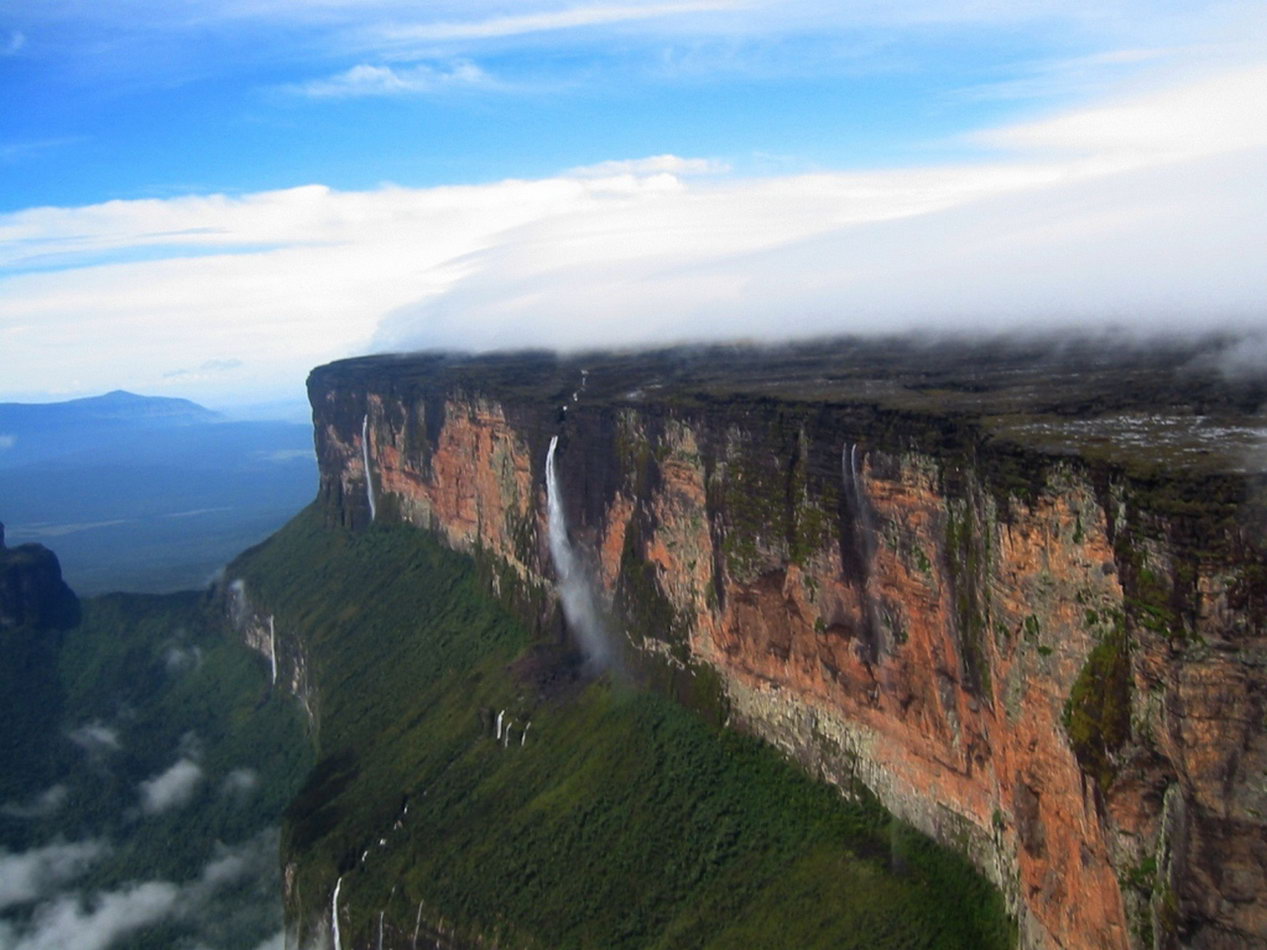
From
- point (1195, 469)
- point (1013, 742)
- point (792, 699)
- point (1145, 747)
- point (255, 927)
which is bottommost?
point (255, 927)

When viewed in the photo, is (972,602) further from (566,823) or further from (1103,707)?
(566,823)

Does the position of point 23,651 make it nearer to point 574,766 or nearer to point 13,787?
point 13,787

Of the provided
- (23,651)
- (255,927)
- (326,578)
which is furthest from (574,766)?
(23,651)

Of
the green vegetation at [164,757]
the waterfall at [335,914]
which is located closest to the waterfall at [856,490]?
the waterfall at [335,914]

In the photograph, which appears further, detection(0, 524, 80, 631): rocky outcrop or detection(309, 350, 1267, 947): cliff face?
detection(0, 524, 80, 631): rocky outcrop

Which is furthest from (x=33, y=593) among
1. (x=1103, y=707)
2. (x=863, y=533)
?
(x=1103, y=707)

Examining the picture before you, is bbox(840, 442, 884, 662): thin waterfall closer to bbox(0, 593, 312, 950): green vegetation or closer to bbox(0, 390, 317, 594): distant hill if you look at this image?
bbox(0, 593, 312, 950): green vegetation

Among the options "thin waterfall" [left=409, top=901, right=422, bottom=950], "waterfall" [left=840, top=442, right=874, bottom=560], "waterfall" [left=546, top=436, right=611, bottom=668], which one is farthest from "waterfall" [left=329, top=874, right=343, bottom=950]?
"waterfall" [left=840, top=442, right=874, bottom=560]
